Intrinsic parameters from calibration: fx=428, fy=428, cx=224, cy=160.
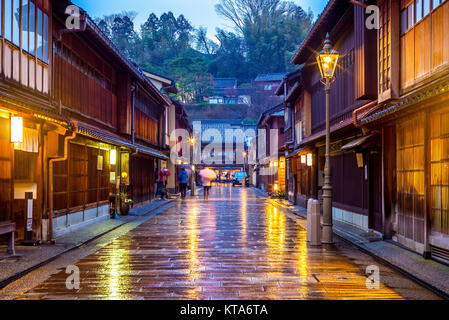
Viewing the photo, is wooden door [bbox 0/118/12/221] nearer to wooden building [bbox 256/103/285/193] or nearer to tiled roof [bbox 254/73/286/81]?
wooden building [bbox 256/103/285/193]

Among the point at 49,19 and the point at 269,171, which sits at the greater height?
the point at 49,19

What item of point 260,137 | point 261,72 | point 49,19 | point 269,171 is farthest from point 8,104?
point 261,72

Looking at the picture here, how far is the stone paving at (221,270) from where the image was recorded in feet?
24.4

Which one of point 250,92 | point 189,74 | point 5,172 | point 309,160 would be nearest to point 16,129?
point 5,172

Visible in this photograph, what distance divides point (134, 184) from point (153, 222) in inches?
306

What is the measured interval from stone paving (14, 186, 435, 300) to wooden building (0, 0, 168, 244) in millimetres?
2753

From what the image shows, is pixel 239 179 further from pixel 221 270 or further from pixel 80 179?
pixel 221 270

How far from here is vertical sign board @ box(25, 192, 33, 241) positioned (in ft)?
38.4

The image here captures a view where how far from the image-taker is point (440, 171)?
9977mm

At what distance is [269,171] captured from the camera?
50406 millimetres

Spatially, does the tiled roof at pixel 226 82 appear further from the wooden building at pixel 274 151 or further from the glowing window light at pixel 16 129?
the glowing window light at pixel 16 129

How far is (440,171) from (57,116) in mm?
10051

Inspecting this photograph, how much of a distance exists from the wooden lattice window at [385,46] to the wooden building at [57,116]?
9.68m

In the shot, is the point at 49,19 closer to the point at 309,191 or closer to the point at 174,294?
the point at 174,294
